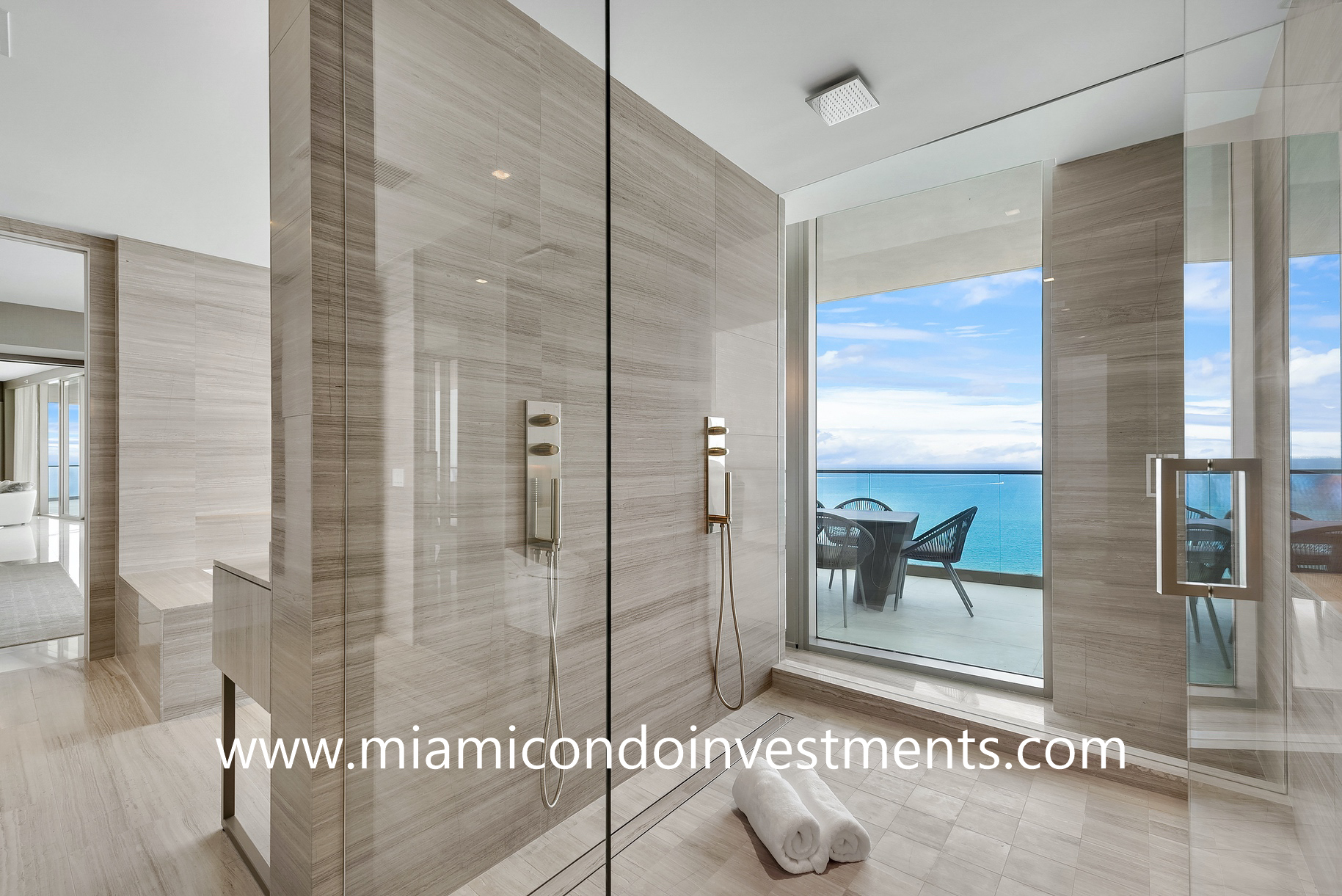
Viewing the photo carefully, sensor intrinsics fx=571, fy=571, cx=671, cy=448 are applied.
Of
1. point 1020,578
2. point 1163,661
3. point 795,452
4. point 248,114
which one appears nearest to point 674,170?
point 795,452

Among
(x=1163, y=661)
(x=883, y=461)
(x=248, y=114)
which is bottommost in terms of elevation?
(x=1163, y=661)

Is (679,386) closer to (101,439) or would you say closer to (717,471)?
(717,471)

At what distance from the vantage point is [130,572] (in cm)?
314

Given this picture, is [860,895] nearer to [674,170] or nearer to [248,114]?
[674,170]

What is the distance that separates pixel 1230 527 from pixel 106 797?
3.02 meters

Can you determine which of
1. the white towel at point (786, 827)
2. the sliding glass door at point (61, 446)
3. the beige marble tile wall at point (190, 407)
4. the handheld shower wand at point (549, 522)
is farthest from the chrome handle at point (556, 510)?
the sliding glass door at point (61, 446)

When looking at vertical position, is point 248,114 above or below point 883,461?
above

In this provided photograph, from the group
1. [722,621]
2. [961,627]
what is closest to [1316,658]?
[961,627]

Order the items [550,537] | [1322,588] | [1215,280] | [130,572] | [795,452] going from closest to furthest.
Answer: [1322,588] → [1215,280] → [550,537] → [795,452] → [130,572]

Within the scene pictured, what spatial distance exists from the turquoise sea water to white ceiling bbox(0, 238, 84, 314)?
434 cm

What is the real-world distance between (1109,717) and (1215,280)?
0.76 m

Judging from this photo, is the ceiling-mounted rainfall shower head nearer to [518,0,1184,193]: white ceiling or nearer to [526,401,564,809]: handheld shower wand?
[518,0,1184,193]: white ceiling

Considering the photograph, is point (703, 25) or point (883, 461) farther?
point (883, 461)

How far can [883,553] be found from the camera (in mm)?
1418
